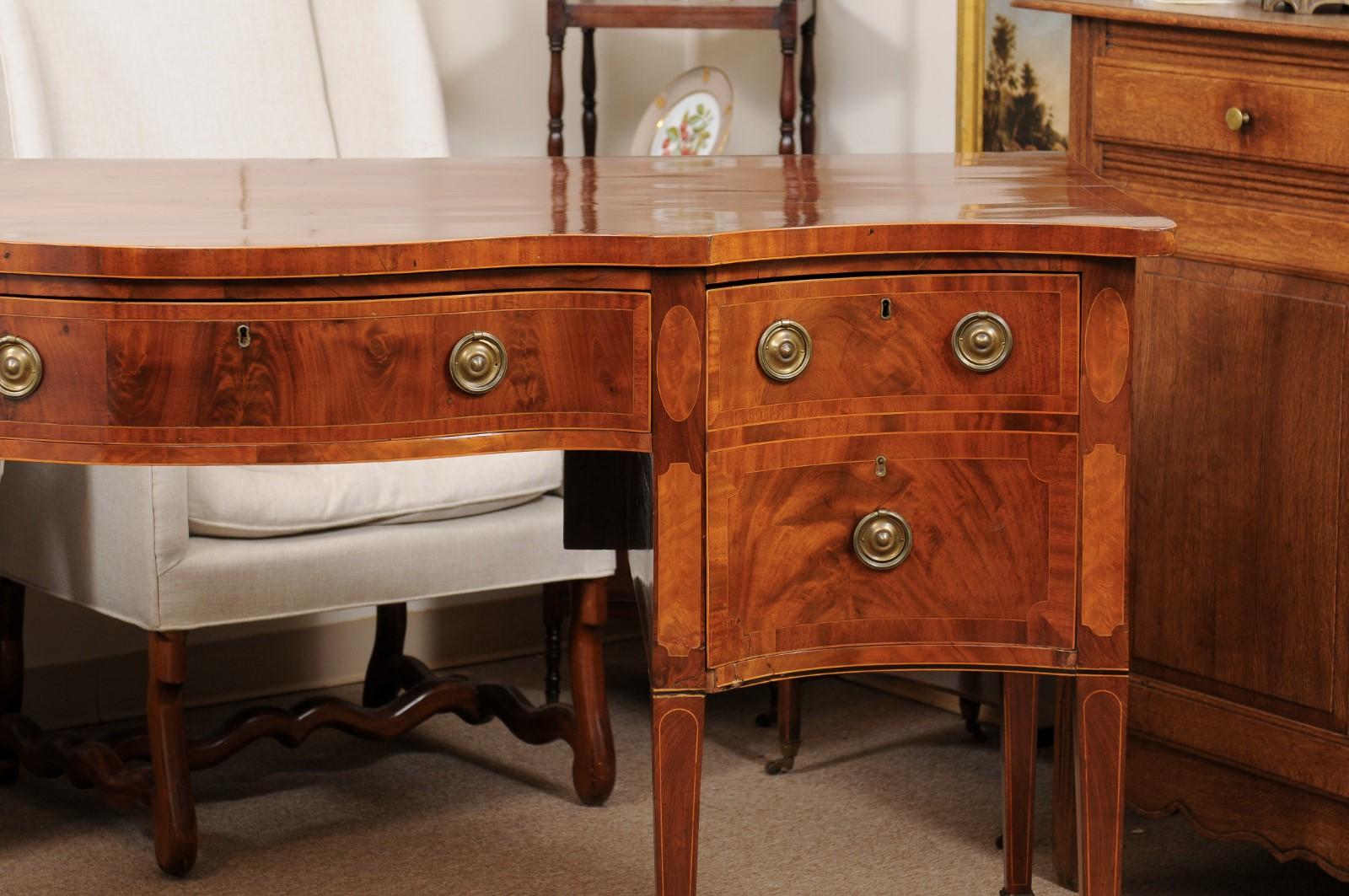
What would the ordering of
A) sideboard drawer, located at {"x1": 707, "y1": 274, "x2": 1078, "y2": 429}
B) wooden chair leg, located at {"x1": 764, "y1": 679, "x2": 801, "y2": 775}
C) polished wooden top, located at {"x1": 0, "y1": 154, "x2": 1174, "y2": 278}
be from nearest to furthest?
polished wooden top, located at {"x1": 0, "y1": 154, "x2": 1174, "y2": 278}
sideboard drawer, located at {"x1": 707, "y1": 274, "x2": 1078, "y2": 429}
wooden chair leg, located at {"x1": 764, "y1": 679, "x2": 801, "y2": 775}

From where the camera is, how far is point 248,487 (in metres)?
2.44

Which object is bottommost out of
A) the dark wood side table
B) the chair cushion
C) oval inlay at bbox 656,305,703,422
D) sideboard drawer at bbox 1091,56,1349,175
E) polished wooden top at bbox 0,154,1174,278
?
the chair cushion

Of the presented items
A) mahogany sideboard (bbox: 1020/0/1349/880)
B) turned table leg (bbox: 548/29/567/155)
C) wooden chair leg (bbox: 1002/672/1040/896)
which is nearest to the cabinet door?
mahogany sideboard (bbox: 1020/0/1349/880)

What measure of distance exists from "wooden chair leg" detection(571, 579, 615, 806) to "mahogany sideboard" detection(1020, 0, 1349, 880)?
32.0 inches

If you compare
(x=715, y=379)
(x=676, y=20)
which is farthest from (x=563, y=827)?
(x=676, y=20)

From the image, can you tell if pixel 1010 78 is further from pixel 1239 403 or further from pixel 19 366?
pixel 19 366

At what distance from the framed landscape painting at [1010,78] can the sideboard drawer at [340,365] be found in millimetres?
1565

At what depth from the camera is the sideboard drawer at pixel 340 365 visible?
1.57 m

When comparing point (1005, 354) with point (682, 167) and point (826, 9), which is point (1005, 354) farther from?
point (826, 9)

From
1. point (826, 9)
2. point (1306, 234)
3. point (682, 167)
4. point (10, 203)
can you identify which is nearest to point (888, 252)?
point (682, 167)

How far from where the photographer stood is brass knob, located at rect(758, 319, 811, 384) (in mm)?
1660

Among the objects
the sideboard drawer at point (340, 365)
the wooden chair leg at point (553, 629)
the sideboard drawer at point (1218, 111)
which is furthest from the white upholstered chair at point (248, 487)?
the sideboard drawer at point (1218, 111)

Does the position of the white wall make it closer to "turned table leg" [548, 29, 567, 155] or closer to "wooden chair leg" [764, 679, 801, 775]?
"turned table leg" [548, 29, 567, 155]

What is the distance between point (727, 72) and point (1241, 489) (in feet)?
5.99
